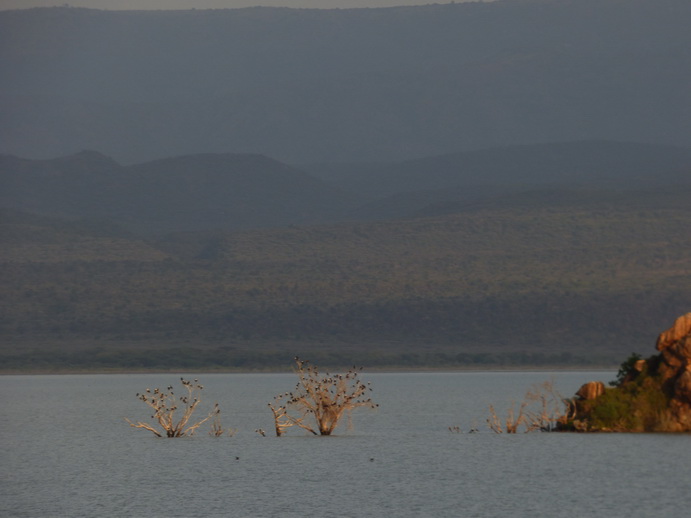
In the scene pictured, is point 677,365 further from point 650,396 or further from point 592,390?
point 592,390

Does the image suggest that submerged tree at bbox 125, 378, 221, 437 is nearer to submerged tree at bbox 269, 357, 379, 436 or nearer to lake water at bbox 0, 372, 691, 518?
lake water at bbox 0, 372, 691, 518

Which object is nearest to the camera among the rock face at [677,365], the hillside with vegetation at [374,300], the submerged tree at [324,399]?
the rock face at [677,365]

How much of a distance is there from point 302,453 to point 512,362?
3605 inches

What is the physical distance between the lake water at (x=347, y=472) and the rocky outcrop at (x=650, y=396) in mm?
655

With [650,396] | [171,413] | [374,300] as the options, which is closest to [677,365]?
[650,396]

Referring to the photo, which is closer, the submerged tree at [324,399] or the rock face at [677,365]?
the rock face at [677,365]

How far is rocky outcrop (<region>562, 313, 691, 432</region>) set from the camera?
5259 cm

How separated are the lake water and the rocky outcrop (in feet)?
2.15

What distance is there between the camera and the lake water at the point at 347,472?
40066mm

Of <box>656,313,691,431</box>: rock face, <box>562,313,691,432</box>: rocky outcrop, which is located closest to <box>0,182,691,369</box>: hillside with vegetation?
<box>562,313,691,432</box>: rocky outcrop

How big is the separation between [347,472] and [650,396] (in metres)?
12.9

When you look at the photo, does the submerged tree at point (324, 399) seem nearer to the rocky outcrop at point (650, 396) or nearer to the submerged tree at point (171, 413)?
the submerged tree at point (171, 413)

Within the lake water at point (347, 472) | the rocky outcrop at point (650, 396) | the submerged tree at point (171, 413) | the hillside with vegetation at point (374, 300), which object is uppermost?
the hillside with vegetation at point (374, 300)

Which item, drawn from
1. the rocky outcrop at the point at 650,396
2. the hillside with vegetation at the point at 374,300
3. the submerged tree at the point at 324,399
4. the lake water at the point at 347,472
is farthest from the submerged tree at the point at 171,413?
the hillside with vegetation at the point at 374,300
